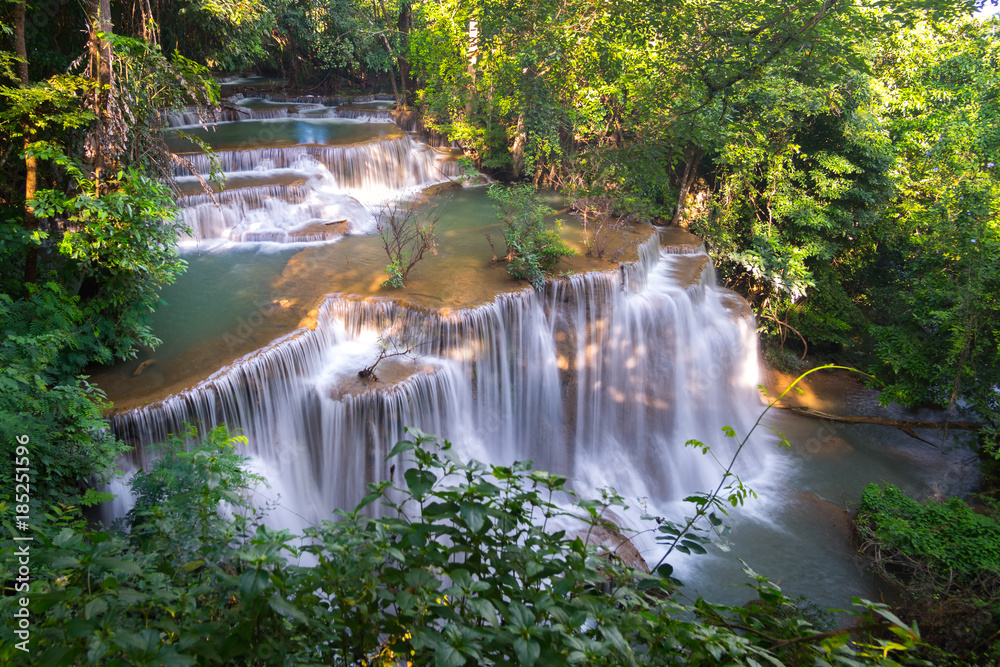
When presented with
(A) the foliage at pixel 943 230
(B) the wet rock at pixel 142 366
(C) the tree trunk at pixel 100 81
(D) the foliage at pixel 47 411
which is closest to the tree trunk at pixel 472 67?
(C) the tree trunk at pixel 100 81

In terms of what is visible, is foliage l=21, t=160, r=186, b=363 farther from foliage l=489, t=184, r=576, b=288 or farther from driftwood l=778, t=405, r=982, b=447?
driftwood l=778, t=405, r=982, b=447

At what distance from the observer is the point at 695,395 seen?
381 inches

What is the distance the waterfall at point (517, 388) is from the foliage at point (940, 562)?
8.12 ft

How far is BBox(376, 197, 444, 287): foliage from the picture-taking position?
8078mm

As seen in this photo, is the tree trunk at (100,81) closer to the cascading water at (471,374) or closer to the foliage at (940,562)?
the cascading water at (471,374)

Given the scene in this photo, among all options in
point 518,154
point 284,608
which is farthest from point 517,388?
point 518,154

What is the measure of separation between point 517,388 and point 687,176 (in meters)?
7.62

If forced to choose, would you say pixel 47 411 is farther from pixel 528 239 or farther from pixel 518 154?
pixel 518 154

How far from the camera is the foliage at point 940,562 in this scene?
5418mm

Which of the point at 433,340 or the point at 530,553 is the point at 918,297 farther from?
the point at 530,553

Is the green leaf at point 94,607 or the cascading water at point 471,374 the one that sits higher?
the green leaf at point 94,607

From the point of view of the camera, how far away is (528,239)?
8695 millimetres

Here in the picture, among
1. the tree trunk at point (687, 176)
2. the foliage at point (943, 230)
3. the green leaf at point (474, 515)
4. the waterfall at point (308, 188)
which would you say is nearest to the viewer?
the green leaf at point (474, 515)

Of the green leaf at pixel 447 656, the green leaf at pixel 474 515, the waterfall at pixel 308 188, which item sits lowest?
the green leaf at pixel 447 656
